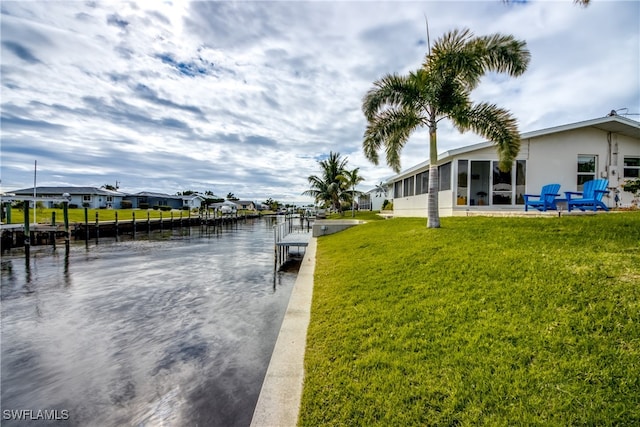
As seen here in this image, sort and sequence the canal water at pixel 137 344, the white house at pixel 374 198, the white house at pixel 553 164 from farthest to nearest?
the white house at pixel 374 198 → the white house at pixel 553 164 → the canal water at pixel 137 344

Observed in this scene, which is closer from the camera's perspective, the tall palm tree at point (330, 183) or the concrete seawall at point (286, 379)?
the concrete seawall at point (286, 379)

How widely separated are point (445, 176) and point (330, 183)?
22513 millimetres

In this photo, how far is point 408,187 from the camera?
948 inches

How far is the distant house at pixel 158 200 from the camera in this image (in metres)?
66.7

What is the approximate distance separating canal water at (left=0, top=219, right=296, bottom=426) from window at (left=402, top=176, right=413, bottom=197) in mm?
13078

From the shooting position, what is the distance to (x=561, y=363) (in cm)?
312

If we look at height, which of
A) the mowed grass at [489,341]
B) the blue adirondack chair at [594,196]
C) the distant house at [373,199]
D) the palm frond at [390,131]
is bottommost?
the mowed grass at [489,341]

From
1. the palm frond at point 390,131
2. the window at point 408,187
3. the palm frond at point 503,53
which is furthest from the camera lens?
the window at point 408,187

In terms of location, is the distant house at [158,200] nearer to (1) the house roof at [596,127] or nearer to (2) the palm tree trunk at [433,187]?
(1) the house roof at [596,127]

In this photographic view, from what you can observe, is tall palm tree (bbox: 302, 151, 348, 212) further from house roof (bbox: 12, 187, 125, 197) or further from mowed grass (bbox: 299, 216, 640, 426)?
house roof (bbox: 12, 187, 125, 197)

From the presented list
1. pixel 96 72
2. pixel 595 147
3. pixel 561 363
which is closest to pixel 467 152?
pixel 595 147

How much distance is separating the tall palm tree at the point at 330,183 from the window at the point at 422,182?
52.0 feet

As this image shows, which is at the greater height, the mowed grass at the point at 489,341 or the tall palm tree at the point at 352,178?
the tall palm tree at the point at 352,178

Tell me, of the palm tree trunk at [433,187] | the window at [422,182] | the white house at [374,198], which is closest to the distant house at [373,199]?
the white house at [374,198]
